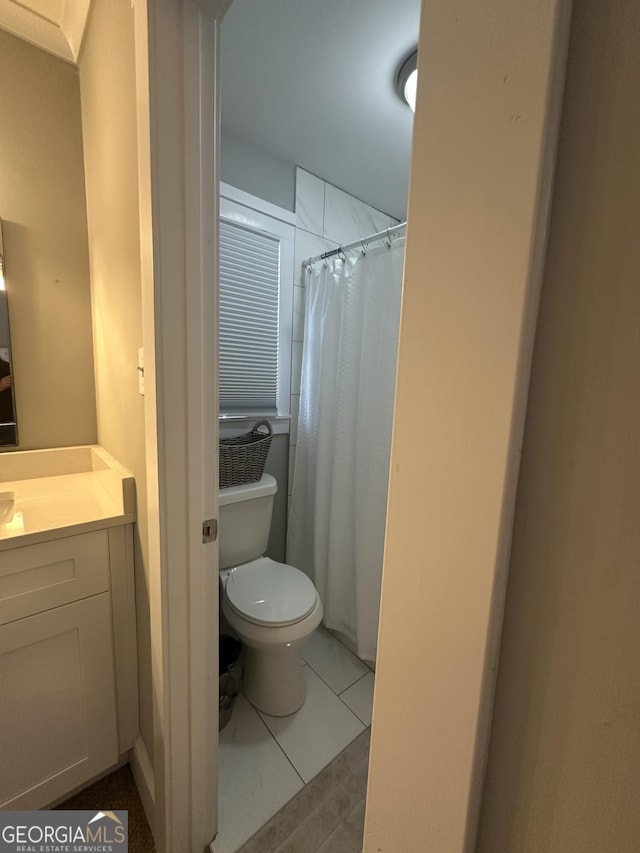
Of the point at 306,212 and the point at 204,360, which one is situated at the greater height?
the point at 306,212

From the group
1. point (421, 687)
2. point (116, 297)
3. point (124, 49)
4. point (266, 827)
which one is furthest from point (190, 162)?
point (266, 827)

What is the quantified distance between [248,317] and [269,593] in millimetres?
1210

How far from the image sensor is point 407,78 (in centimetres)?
117

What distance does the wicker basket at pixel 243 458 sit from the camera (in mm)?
1494

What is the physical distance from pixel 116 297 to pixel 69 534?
26.3 inches

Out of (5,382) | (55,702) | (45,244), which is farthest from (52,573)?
(45,244)

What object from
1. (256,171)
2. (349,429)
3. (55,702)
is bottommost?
(55,702)

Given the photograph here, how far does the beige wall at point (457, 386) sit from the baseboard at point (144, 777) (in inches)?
40.9

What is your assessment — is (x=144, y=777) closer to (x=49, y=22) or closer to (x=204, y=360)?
(x=204, y=360)

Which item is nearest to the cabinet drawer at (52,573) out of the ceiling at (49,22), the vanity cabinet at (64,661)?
the vanity cabinet at (64,661)

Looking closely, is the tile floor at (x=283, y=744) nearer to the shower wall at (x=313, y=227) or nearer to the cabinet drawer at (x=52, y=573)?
the cabinet drawer at (x=52, y=573)

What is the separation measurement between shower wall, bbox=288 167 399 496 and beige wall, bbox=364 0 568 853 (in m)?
1.60

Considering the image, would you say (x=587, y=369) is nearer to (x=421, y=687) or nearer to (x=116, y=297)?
(x=421, y=687)

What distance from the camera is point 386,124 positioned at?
1.39 m
